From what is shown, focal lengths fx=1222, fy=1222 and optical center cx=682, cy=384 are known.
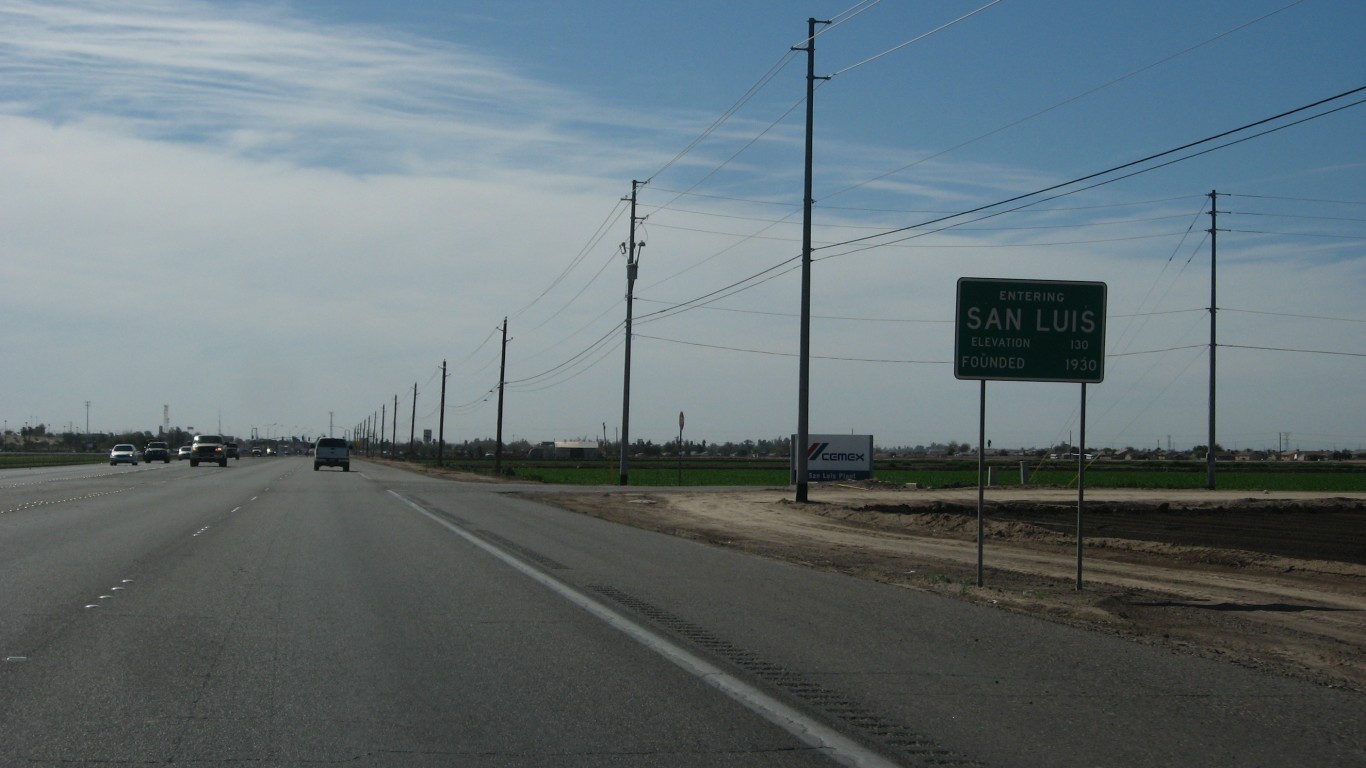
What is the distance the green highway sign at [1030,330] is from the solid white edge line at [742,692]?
5949 millimetres

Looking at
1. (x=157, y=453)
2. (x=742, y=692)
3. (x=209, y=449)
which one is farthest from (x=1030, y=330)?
(x=157, y=453)

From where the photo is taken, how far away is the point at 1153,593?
16219 mm

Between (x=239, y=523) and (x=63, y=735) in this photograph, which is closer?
(x=63, y=735)

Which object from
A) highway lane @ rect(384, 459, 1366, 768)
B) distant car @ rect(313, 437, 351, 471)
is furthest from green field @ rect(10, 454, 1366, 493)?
highway lane @ rect(384, 459, 1366, 768)

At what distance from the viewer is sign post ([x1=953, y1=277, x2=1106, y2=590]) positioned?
626 inches

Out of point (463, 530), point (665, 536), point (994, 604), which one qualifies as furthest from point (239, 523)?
point (994, 604)

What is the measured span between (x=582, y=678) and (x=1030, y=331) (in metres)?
9.18

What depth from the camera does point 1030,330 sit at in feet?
52.5

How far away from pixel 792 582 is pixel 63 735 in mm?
10300

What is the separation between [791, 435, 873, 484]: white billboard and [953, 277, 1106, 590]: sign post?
37.7m

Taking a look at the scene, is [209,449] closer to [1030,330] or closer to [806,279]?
[806,279]

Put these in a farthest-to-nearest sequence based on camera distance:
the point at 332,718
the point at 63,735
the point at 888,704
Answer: the point at 888,704
the point at 332,718
the point at 63,735

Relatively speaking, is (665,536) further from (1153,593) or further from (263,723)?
(263,723)

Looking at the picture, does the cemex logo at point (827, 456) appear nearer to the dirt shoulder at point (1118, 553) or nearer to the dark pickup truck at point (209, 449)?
the dirt shoulder at point (1118, 553)
